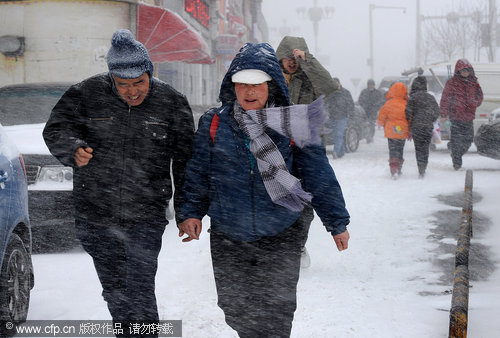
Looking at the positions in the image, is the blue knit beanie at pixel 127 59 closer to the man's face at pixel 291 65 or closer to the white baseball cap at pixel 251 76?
the white baseball cap at pixel 251 76

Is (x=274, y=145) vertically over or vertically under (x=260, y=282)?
over

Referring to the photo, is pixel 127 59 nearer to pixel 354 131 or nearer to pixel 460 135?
pixel 460 135

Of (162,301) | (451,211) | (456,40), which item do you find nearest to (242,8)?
(456,40)

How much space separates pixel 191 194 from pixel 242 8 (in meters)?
40.8

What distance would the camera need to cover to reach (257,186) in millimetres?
3352

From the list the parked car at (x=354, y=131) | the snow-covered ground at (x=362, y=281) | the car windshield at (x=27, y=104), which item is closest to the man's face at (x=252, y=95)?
the snow-covered ground at (x=362, y=281)

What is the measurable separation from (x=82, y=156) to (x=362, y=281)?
300cm

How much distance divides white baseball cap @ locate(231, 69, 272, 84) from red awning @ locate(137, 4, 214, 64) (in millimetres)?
12617

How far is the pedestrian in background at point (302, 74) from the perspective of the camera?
17.2 feet

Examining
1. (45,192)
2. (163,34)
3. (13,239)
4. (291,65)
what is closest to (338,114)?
(163,34)

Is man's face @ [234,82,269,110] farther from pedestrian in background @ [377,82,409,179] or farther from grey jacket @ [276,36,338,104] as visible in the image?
pedestrian in background @ [377,82,409,179]

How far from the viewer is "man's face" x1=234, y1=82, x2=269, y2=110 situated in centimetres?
339

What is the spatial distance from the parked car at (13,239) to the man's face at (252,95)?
5.44ft

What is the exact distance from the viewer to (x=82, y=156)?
374 cm
